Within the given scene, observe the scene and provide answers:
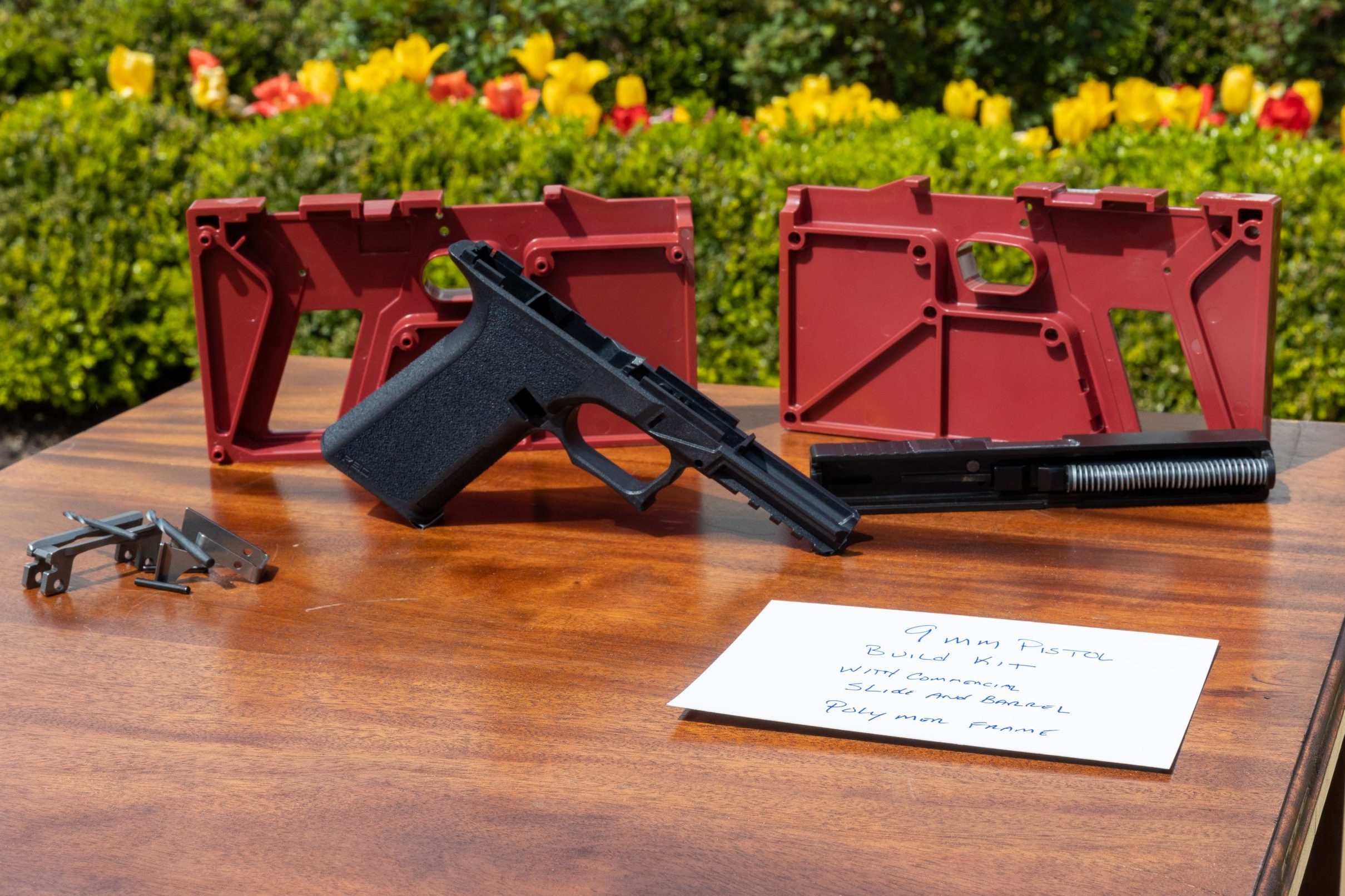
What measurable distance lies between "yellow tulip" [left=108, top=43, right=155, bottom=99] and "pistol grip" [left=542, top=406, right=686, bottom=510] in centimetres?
233

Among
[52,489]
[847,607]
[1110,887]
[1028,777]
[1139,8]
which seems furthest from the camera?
[1139,8]

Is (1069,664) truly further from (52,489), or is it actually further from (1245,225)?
(52,489)

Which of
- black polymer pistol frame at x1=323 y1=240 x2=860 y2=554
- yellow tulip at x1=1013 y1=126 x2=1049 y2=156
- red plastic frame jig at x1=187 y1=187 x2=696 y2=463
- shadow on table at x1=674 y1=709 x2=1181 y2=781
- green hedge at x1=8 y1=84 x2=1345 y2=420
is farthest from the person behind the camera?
yellow tulip at x1=1013 y1=126 x2=1049 y2=156

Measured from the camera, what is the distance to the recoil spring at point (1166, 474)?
1351 mm

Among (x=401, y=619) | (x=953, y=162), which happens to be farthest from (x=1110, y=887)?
(x=953, y=162)

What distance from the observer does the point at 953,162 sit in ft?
8.79

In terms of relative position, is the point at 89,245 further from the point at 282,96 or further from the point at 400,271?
the point at 400,271

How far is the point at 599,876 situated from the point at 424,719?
0.24 m

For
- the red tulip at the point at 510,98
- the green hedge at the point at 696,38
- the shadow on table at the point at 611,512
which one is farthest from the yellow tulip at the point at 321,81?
the shadow on table at the point at 611,512

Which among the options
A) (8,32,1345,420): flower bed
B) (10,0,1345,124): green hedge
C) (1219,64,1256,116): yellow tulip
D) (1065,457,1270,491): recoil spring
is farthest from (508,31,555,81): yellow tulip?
(1065,457,1270,491): recoil spring

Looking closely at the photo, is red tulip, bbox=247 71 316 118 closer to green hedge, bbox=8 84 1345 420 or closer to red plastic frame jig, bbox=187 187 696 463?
green hedge, bbox=8 84 1345 420

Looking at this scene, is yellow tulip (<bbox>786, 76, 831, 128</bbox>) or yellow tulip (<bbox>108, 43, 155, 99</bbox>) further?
yellow tulip (<bbox>108, 43, 155, 99</bbox>)

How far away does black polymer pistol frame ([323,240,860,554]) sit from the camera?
1.27 meters

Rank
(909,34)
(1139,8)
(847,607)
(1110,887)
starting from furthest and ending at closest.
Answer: (1139,8), (909,34), (847,607), (1110,887)
